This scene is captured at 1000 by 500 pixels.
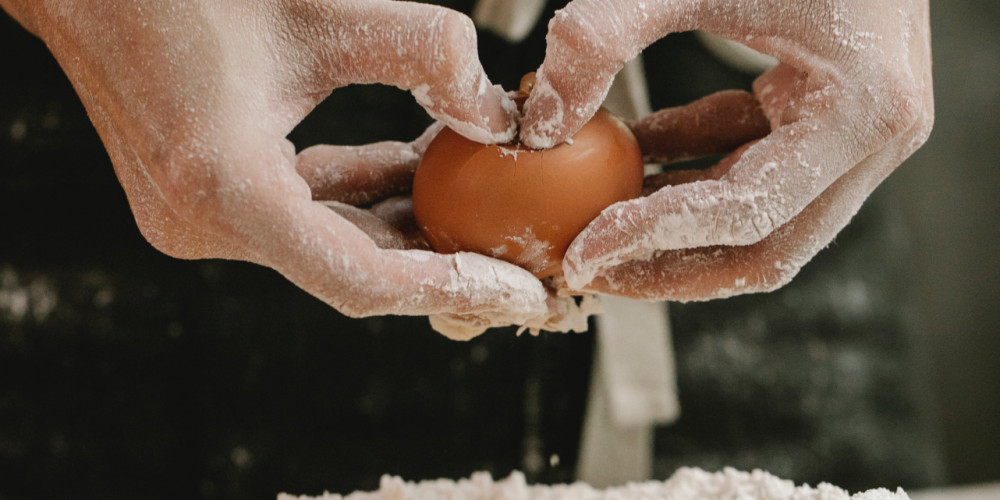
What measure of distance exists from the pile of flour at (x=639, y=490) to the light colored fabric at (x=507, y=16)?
500mm

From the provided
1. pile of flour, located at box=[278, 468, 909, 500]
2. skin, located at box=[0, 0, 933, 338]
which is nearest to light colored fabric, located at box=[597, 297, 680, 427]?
pile of flour, located at box=[278, 468, 909, 500]

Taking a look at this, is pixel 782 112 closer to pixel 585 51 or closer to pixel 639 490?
pixel 585 51

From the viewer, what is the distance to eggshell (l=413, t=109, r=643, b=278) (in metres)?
0.49

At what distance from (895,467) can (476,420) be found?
2.42ft

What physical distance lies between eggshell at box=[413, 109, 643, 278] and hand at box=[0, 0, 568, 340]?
1.5 inches

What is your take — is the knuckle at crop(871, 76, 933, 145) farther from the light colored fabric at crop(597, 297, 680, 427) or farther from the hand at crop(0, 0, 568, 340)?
the light colored fabric at crop(597, 297, 680, 427)

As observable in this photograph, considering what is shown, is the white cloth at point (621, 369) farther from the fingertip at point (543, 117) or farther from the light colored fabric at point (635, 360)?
the fingertip at point (543, 117)

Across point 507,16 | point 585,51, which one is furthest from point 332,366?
point 585,51

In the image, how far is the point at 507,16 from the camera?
0.79m

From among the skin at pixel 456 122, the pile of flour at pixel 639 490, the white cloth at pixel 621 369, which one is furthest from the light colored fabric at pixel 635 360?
the skin at pixel 456 122

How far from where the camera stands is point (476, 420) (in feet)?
3.13

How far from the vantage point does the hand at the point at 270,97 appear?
401 mm

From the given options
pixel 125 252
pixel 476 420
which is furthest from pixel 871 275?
pixel 125 252

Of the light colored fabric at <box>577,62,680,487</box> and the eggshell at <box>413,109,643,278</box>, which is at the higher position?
the eggshell at <box>413,109,643,278</box>
